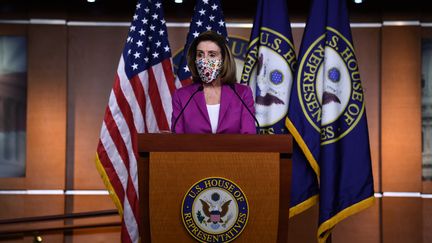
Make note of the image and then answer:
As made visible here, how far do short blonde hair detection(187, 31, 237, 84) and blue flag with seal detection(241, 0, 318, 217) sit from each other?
112cm

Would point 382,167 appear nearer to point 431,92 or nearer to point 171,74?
point 431,92

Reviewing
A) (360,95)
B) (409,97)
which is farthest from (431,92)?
(360,95)

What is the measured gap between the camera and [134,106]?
4.87 meters

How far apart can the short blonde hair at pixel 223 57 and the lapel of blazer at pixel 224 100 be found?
49 mm

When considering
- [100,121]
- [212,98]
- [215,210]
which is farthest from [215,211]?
[100,121]

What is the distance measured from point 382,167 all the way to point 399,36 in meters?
1.06

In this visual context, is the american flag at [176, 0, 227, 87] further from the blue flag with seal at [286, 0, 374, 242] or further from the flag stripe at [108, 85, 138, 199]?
the blue flag with seal at [286, 0, 374, 242]

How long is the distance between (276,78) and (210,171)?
1.90 metres

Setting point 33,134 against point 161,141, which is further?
point 33,134

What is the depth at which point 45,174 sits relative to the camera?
18.2ft

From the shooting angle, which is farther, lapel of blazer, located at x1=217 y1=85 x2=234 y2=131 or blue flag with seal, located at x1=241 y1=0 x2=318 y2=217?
blue flag with seal, located at x1=241 y1=0 x2=318 y2=217

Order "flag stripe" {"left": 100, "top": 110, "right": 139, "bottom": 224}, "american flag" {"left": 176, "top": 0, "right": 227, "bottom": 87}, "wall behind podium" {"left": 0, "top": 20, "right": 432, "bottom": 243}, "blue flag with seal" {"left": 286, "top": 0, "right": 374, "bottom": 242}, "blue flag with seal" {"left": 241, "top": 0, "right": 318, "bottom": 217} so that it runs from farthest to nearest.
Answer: "wall behind podium" {"left": 0, "top": 20, "right": 432, "bottom": 243}
"american flag" {"left": 176, "top": 0, "right": 227, "bottom": 87}
"flag stripe" {"left": 100, "top": 110, "right": 139, "bottom": 224}
"blue flag with seal" {"left": 241, "top": 0, "right": 318, "bottom": 217}
"blue flag with seal" {"left": 286, "top": 0, "right": 374, "bottom": 242}

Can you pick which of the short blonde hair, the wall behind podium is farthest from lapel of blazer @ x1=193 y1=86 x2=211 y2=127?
the wall behind podium

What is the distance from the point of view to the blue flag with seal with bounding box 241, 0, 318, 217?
15.3 feet
